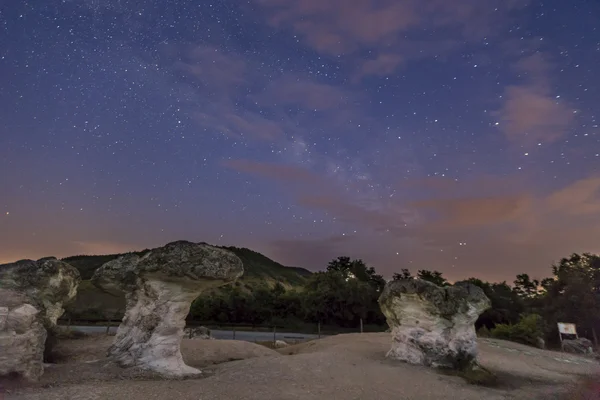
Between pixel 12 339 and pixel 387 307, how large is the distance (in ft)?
47.2

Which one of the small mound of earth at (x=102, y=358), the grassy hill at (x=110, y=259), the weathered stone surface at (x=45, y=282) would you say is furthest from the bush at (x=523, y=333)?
the grassy hill at (x=110, y=259)

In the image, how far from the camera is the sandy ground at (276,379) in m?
9.75

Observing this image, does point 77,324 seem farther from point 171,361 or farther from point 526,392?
point 526,392

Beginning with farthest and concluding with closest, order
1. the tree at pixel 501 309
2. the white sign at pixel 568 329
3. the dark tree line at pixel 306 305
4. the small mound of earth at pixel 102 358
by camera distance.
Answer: the dark tree line at pixel 306 305 → the tree at pixel 501 309 → the white sign at pixel 568 329 → the small mound of earth at pixel 102 358

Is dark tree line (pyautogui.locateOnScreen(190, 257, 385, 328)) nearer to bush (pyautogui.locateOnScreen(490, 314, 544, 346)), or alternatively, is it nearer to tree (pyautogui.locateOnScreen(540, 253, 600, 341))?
bush (pyautogui.locateOnScreen(490, 314, 544, 346))

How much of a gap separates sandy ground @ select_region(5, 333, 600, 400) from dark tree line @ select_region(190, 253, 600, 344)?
75.4ft

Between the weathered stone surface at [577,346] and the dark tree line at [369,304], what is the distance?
366 cm

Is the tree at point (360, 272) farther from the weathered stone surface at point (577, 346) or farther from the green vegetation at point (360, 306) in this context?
the weathered stone surface at point (577, 346)

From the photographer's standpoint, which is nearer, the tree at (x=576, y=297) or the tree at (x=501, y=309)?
the tree at (x=576, y=297)

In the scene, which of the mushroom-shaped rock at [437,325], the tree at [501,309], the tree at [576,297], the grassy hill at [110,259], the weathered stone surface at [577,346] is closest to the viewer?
the mushroom-shaped rock at [437,325]

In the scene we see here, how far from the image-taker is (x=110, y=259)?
5544 centimetres

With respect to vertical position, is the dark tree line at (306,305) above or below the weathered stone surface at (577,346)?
above


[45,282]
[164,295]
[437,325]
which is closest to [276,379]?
[164,295]

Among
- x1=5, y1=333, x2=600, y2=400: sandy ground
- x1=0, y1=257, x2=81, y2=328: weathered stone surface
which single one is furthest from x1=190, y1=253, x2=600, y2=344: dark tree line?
x1=0, y1=257, x2=81, y2=328: weathered stone surface
